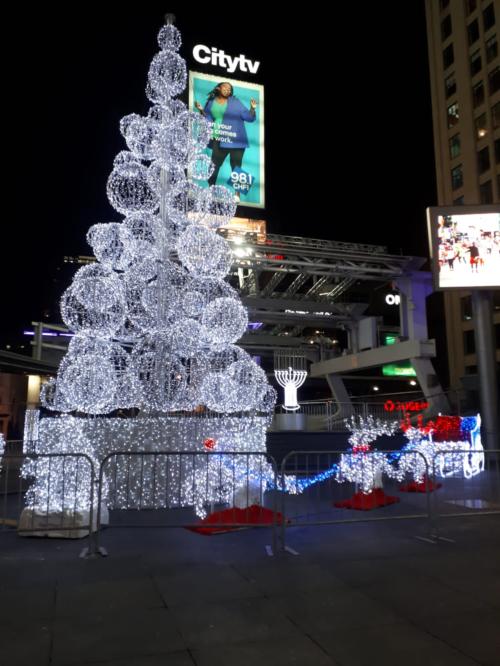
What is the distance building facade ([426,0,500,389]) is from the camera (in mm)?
42031

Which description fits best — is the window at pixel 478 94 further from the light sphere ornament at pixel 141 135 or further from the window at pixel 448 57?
the light sphere ornament at pixel 141 135

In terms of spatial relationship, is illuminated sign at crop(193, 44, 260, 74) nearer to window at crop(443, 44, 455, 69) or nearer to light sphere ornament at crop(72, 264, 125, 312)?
window at crop(443, 44, 455, 69)

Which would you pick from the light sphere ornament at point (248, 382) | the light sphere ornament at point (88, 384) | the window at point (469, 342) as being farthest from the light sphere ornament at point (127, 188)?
the window at point (469, 342)

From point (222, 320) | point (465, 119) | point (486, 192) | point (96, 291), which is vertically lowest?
point (222, 320)

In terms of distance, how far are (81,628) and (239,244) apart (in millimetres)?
18713

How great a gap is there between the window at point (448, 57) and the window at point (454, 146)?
7.06 m

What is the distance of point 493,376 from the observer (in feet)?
65.8

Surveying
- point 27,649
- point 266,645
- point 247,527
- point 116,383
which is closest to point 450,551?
Result: point 247,527

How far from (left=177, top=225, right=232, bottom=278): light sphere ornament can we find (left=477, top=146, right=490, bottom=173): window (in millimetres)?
39203

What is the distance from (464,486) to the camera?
39.9 ft

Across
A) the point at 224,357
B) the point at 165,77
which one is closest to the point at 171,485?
the point at 224,357

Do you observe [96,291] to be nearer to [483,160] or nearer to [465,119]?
[483,160]

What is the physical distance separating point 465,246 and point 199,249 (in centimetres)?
1389

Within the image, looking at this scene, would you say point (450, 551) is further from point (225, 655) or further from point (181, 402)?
point (181, 402)
